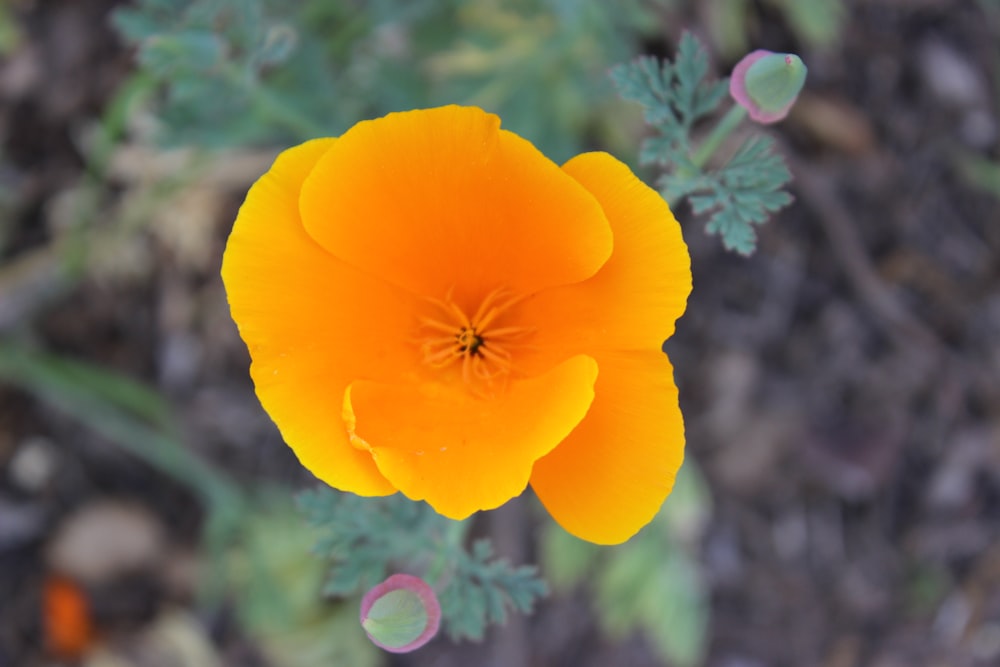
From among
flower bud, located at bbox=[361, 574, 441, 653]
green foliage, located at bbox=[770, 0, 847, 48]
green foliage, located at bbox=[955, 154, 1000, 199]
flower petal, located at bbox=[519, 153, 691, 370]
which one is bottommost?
green foliage, located at bbox=[955, 154, 1000, 199]

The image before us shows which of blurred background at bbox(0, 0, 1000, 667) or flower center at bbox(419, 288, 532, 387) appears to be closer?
flower center at bbox(419, 288, 532, 387)

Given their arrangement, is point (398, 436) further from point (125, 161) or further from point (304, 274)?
point (125, 161)

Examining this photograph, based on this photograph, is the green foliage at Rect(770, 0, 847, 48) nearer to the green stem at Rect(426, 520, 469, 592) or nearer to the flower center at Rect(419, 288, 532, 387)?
the flower center at Rect(419, 288, 532, 387)

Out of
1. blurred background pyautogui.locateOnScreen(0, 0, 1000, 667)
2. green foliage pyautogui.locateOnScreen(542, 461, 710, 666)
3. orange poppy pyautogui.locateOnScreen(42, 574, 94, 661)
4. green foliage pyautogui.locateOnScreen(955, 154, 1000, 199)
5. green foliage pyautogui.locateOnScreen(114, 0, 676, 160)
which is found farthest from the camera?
green foliage pyautogui.locateOnScreen(955, 154, 1000, 199)

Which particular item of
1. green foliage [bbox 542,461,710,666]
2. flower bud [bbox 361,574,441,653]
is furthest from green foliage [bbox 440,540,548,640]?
green foliage [bbox 542,461,710,666]

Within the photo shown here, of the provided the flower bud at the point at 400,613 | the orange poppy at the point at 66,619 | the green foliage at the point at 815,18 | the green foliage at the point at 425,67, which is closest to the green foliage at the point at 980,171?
the green foliage at the point at 815,18

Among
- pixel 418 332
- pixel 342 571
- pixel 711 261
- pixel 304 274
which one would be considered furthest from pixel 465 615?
pixel 711 261

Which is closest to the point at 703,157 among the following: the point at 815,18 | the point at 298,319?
the point at 298,319
